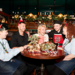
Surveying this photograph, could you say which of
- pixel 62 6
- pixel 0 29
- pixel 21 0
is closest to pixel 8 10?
pixel 21 0

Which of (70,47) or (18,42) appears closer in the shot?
(70,47)

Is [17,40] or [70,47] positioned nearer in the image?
[70,47]

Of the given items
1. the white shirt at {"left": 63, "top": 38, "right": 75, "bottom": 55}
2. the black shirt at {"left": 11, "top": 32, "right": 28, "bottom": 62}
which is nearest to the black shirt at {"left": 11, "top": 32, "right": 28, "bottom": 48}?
the black shirt at {"left": 11, "top": 32, "right": 28, "bottom": 62}

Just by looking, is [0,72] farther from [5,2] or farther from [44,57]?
[5,2]

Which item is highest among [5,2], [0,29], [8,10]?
[5,2]

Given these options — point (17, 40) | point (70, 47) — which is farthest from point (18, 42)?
point (70, 47)

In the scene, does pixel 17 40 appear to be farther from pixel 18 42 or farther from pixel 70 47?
pixel 70 47

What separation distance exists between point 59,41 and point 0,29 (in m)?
1.52

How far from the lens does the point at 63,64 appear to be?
5.17 feet

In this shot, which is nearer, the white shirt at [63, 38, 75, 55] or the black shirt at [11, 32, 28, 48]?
Result: the white shirt at [63, 38, 75, 55]

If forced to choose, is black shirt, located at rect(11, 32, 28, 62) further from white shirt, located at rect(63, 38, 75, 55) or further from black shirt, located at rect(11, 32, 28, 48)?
white shirt, located at rect(63, 38, 75, 55)

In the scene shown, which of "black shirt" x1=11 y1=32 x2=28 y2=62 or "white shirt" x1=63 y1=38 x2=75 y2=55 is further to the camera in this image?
"black shirt" x1=11 y1=32 x2=28 y2=62

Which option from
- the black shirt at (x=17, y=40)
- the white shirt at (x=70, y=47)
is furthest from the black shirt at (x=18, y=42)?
the white shirt at (x=70, y=47)

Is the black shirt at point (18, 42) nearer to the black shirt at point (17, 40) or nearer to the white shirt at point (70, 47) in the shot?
the black shirt at point (17, 40)
